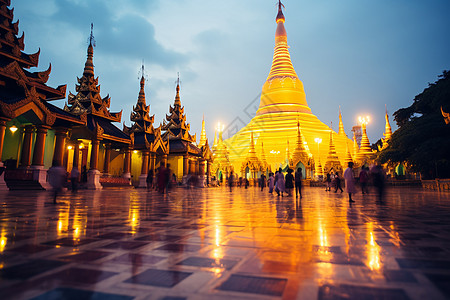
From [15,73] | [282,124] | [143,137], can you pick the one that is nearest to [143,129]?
[143,137]

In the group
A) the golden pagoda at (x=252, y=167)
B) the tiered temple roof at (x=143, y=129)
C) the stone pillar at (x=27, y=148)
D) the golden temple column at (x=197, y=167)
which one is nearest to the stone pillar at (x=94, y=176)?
the stone pillar at (x=27, y=148)

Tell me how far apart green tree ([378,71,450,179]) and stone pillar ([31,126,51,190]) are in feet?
85.3

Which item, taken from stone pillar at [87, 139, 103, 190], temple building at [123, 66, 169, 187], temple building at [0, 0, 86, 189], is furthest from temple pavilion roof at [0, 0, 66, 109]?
temple building at [123, 66, 169, 187]

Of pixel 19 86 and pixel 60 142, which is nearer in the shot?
pixel 19 86

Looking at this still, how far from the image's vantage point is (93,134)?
854 inches

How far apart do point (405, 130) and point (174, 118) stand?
79.0 feet

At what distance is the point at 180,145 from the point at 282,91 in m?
25.6

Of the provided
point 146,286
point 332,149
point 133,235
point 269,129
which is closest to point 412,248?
point 146,286

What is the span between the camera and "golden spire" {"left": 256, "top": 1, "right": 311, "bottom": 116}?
50.4 meters

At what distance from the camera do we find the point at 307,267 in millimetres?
2236

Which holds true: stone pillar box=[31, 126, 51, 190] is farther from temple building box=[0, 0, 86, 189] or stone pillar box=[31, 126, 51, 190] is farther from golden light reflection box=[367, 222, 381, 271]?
golden light reflection box=[367, 222, 381, 271]

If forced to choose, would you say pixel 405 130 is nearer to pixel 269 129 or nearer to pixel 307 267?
pixel 269 129

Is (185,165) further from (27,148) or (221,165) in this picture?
(27,148)

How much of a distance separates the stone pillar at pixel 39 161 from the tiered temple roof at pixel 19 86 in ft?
2.29
